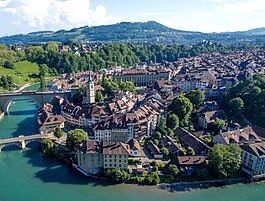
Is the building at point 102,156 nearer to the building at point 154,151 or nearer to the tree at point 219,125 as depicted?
the building at point 154,151

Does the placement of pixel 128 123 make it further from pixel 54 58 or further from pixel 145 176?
pixel 54 58

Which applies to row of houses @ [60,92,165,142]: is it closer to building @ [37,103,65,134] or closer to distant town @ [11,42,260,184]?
distant town @ [11,42,260,184]

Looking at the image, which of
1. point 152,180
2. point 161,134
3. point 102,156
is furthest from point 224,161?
point 102,156

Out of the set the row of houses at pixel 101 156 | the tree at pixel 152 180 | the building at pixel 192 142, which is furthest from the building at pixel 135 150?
the building at pixel 192 142

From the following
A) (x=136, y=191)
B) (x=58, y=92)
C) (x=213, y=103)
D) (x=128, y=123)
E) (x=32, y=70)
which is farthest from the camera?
(x=32, y=70)

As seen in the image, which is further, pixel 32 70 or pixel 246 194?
pixel 32 70

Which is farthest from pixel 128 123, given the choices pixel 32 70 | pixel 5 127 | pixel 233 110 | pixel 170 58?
pixel 170 58

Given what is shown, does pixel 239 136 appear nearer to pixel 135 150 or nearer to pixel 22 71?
pixel 135 150

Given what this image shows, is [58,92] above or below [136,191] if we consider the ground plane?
above
